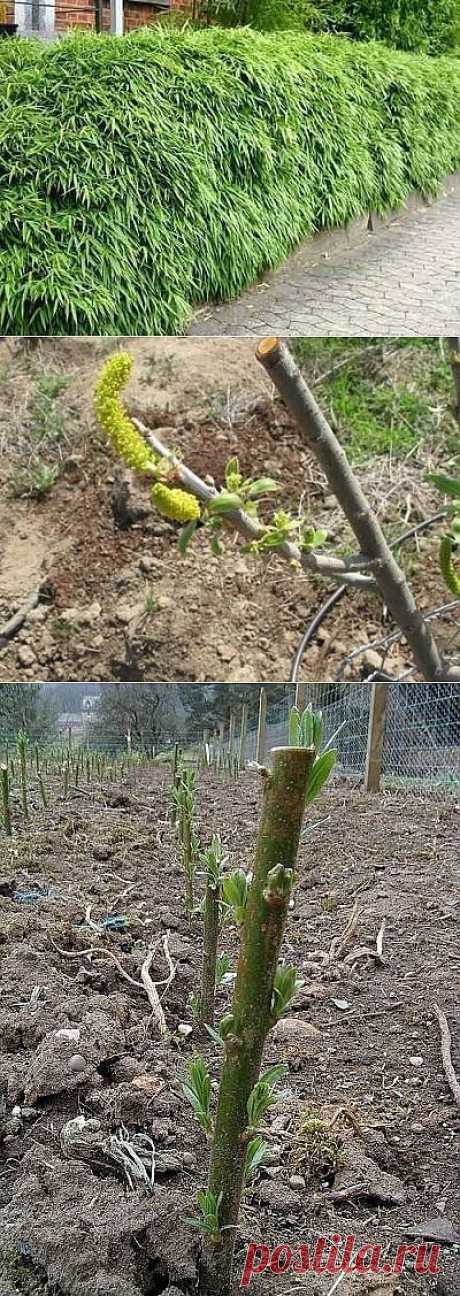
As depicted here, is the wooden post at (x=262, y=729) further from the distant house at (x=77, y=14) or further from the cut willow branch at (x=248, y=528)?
the distant house at (x=77, y=14)

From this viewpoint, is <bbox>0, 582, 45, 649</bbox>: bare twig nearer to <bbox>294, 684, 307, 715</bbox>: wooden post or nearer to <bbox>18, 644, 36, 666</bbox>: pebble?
<bbox>18, 644, 36, 666</bbox>: pebble

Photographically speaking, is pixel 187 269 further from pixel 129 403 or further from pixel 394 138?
pixel 394 138

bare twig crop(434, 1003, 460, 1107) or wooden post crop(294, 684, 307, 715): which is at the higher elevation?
wooden post crop(294, 684, 307, 715)

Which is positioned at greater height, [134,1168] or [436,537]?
[436,537]

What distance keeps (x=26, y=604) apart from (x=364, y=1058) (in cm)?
77

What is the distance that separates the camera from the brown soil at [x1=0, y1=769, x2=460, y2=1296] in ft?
2.39

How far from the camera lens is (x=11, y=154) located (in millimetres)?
2467

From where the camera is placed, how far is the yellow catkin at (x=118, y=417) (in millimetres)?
735

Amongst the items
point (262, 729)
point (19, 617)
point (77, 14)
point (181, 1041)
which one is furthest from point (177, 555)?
point (77, 14)

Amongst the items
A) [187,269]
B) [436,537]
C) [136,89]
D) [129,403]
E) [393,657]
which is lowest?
[393,657]

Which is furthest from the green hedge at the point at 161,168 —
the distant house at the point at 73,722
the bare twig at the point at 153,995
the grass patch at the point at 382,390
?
the bare twig at the point at 153,995

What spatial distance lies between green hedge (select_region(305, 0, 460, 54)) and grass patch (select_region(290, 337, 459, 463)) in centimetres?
453

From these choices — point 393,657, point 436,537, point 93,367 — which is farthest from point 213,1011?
point 93,367

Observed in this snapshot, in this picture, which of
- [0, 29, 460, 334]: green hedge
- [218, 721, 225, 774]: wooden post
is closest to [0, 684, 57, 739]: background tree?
[218, 721, 225, 774]: wooden post
